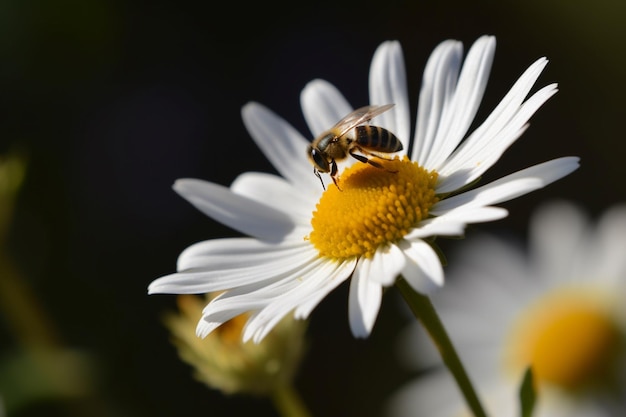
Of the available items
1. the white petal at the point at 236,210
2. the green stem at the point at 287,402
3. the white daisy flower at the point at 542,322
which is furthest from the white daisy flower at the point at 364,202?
the white daisy flower at the point at 542,322

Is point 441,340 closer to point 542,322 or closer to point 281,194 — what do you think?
point 281,194

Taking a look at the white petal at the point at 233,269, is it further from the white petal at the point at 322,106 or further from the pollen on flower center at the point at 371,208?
the white petal at the point at 322,106

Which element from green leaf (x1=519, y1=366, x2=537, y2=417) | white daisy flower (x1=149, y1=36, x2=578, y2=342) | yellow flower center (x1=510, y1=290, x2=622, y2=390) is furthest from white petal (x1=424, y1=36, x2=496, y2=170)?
yellow flower center (x1=510, y1=290, x2=622, y2=390)

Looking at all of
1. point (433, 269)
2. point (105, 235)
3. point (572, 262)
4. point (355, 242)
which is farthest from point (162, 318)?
point (433, 269)

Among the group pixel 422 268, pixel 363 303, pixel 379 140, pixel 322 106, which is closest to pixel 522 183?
pixel 422 268

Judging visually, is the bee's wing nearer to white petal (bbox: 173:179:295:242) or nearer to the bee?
the bee

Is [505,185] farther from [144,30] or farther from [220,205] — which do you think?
[144,30]
